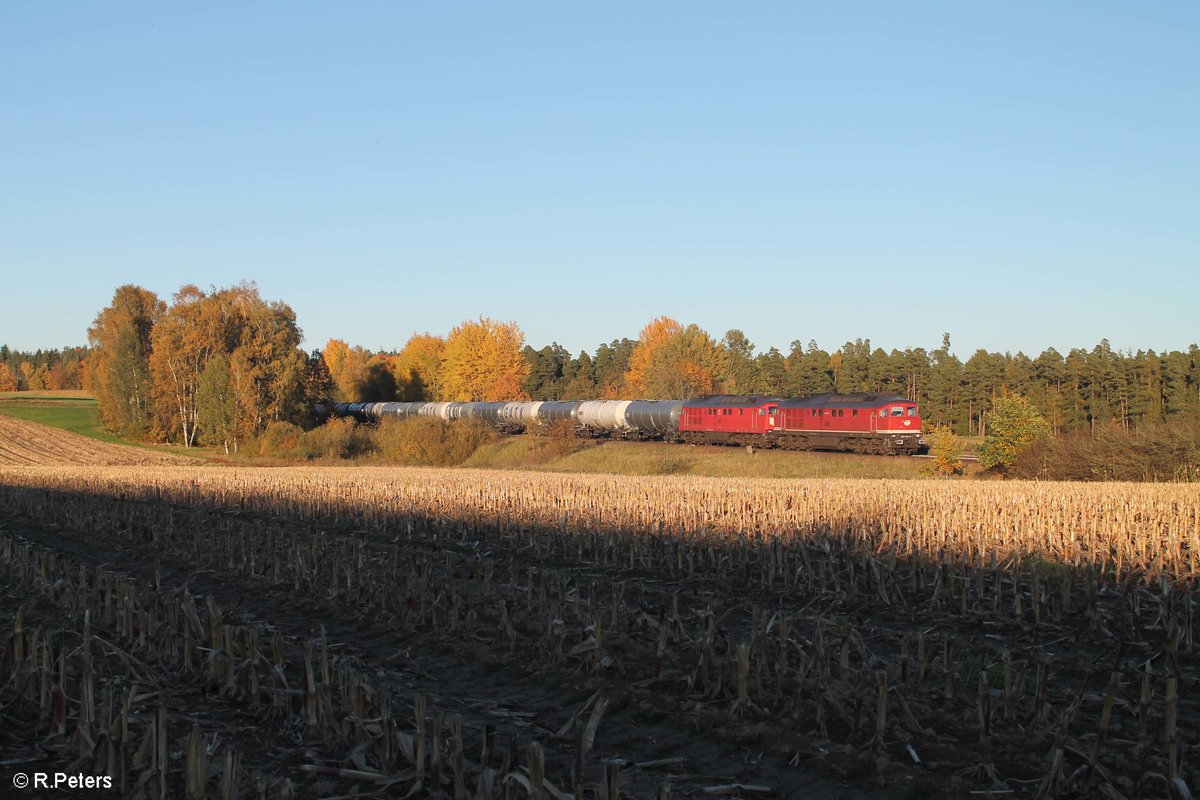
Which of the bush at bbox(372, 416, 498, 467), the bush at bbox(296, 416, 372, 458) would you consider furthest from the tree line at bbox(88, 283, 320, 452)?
the bush at bbox(372, 416, 498, 467)

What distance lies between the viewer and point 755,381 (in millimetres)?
121125

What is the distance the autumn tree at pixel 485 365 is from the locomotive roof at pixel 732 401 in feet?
182

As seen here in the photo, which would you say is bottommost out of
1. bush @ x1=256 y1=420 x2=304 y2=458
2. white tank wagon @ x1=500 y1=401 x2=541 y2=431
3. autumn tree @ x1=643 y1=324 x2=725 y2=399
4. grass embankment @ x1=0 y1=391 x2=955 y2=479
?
grass embankment @ x1=0 y1=391 x2=955 y2=479

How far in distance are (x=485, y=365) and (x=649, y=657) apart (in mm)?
105222

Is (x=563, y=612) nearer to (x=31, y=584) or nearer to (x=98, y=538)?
(x=31, y=584)

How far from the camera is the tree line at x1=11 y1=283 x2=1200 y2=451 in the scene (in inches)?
2990

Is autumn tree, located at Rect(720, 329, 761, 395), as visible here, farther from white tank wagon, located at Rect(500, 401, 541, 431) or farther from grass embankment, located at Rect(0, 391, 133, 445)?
grass embankment, located at Rect(0, 391, 133, 445)

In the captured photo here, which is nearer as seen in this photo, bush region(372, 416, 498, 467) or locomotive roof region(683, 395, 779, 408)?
locomotive roof region(683, 395, 779, 408)

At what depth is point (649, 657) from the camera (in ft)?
33.3

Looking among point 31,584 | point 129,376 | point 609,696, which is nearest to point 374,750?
point 609,696

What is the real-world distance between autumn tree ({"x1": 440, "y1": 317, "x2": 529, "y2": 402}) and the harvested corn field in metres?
93.9

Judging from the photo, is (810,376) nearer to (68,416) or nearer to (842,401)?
(842,401)

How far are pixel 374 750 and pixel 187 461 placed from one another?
67.3m

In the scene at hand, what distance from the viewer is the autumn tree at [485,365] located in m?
114
